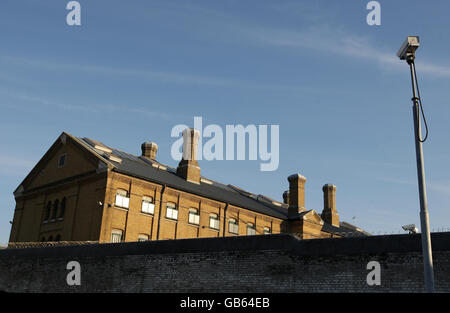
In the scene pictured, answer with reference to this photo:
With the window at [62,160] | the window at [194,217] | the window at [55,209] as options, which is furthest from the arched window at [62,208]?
the window at [194,217]

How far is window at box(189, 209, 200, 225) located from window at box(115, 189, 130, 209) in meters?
5.68

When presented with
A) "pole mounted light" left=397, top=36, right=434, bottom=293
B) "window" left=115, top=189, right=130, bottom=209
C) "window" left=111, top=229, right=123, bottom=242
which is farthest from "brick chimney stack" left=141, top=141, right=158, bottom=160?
"pole mounted light" left=397, top=36, right=434, bottom=293

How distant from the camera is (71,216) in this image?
3294 centimetres

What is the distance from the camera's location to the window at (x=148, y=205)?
33.2 meters

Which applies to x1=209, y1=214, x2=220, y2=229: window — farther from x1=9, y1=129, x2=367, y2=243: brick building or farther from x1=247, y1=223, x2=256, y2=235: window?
x1=247, y1=223, x2=256, y2=235: window

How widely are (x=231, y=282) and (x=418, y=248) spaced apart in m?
6.18

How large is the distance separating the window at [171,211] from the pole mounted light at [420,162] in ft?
85.0

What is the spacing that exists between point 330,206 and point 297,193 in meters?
9.04

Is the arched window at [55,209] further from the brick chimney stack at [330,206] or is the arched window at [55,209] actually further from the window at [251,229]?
the brick chimney stack at [330,206]
